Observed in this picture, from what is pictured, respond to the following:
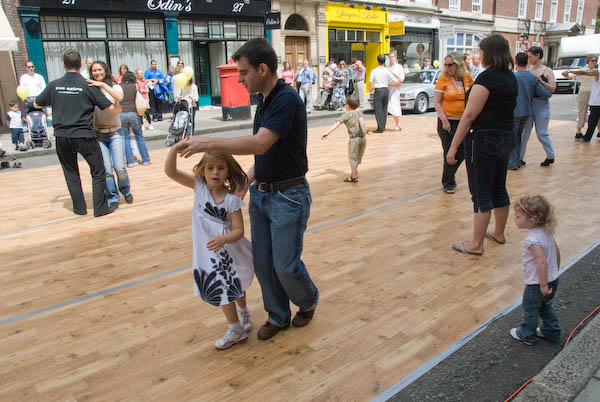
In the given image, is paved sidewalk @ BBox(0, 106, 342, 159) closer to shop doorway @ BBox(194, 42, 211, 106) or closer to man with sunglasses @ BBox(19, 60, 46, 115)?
shop doorway @ BBox(194, 42, 211, 106)

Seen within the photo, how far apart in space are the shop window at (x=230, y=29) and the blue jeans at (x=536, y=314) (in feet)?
60.4

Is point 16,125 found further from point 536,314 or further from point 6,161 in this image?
point 536,314

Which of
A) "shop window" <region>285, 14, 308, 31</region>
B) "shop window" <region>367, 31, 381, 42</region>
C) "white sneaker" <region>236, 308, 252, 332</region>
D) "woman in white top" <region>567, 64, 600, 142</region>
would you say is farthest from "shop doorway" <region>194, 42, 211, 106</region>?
"white sneaker" <region>236, 308, 252, 332</region>

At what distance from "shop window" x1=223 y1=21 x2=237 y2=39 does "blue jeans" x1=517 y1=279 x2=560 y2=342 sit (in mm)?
18407

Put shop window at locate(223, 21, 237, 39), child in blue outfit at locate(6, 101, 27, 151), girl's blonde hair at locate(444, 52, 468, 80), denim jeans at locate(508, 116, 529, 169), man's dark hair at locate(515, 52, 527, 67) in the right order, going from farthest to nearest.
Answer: shop window at locate(223, 21, 237, 39), child in blue outfit at locate(6, 101, 27, 151), denim jeans at locate(508, 116, 529, 169), man's dark hair at locate(515, 52, 527, 67), girl's blonde hair at locate(444, 52, 468, 80)

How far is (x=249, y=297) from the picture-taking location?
3.83 meters

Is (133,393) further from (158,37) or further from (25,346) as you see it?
(158,37)

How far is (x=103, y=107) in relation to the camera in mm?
5867

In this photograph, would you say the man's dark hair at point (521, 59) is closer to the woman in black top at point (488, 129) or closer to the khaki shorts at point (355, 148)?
the khaki shorts at point (355, 148)

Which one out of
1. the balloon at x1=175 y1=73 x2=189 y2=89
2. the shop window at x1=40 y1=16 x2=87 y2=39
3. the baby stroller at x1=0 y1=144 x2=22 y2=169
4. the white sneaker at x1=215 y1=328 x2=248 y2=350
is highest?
the shop window at x1=40 y1=16 x2=87 y2=39

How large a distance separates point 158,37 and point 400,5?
1457 centimetres

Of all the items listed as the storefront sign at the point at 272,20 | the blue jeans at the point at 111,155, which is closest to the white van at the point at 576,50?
the storefront sign at the point at 272,20

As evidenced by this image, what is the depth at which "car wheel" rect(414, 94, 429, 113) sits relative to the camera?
1688cm

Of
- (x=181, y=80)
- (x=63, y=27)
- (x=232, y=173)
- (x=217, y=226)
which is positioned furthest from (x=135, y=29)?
(x=217, y=226)
